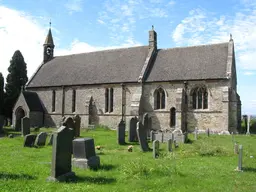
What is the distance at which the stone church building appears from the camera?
Result: 2786 centimetres

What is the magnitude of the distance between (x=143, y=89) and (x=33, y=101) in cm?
1458

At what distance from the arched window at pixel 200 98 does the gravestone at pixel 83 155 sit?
19565 mm

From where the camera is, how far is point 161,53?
110 feet

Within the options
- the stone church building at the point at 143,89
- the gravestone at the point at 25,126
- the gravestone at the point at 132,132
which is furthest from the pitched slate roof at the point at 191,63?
the gravestone at the point at 25,126

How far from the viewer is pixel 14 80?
43.7 meters

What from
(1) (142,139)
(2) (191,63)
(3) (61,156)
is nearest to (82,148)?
(3) (61,156)

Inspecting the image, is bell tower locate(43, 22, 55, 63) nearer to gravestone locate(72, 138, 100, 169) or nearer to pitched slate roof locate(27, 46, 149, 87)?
pitched slate roof locate(27, 46, 149, 87)

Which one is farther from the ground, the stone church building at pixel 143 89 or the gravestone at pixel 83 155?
the stone church building at pixel 143 89

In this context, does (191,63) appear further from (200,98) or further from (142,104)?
(142,104)

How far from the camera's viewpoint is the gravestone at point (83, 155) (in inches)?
412

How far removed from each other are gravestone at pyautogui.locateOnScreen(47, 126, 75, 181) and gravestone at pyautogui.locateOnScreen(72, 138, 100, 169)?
1.30m

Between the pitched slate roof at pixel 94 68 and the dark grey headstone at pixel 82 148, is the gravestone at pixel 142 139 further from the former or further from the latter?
the pitched slate roof at pixel 94 68

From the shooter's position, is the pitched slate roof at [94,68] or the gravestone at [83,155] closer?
the gravestone at [83,155]

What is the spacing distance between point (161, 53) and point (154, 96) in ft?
19.6
